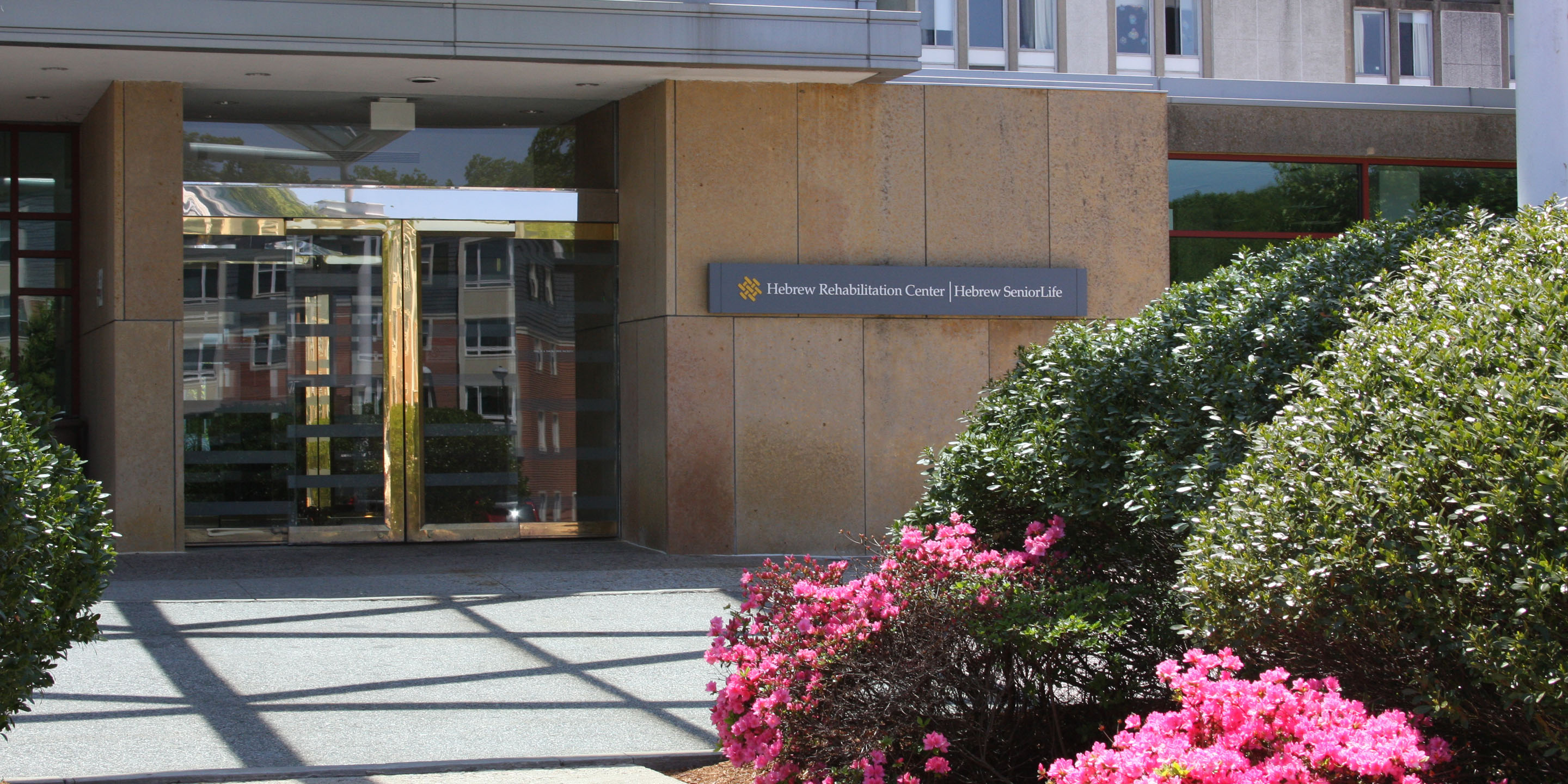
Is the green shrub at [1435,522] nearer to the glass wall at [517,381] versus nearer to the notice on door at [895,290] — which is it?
the notice on door at [895,290]

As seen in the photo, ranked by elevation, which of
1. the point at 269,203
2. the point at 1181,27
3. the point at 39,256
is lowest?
the point at 39,256

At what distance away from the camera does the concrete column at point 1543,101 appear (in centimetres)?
629

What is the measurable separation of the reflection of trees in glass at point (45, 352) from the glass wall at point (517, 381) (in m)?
3.61

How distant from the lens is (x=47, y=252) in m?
13.6

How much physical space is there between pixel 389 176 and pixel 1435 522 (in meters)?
11.1

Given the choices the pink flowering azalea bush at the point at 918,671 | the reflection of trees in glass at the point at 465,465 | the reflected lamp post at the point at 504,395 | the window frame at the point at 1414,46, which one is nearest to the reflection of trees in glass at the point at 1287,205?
the reflected lamp post at the point at 504,395

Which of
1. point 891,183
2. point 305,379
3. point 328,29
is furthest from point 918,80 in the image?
point 305,379

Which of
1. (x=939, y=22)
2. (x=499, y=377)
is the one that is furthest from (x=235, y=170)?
(x=939, y=22)

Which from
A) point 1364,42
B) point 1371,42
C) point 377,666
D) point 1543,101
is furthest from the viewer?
point 1371,42

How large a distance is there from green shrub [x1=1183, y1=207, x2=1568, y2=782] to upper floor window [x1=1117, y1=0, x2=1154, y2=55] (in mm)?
42285

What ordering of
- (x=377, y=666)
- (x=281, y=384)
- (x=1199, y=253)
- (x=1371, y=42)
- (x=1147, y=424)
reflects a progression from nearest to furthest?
(x=1147, y=424) < (x=377, y=666) < (x=281, y=384) < (x=1199, y=253) < (x=1371, y=42)

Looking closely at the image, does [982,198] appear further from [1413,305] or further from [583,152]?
[1413,305]

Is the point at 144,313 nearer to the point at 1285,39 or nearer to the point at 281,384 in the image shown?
the point at 281,384

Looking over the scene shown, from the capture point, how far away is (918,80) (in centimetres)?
1280
